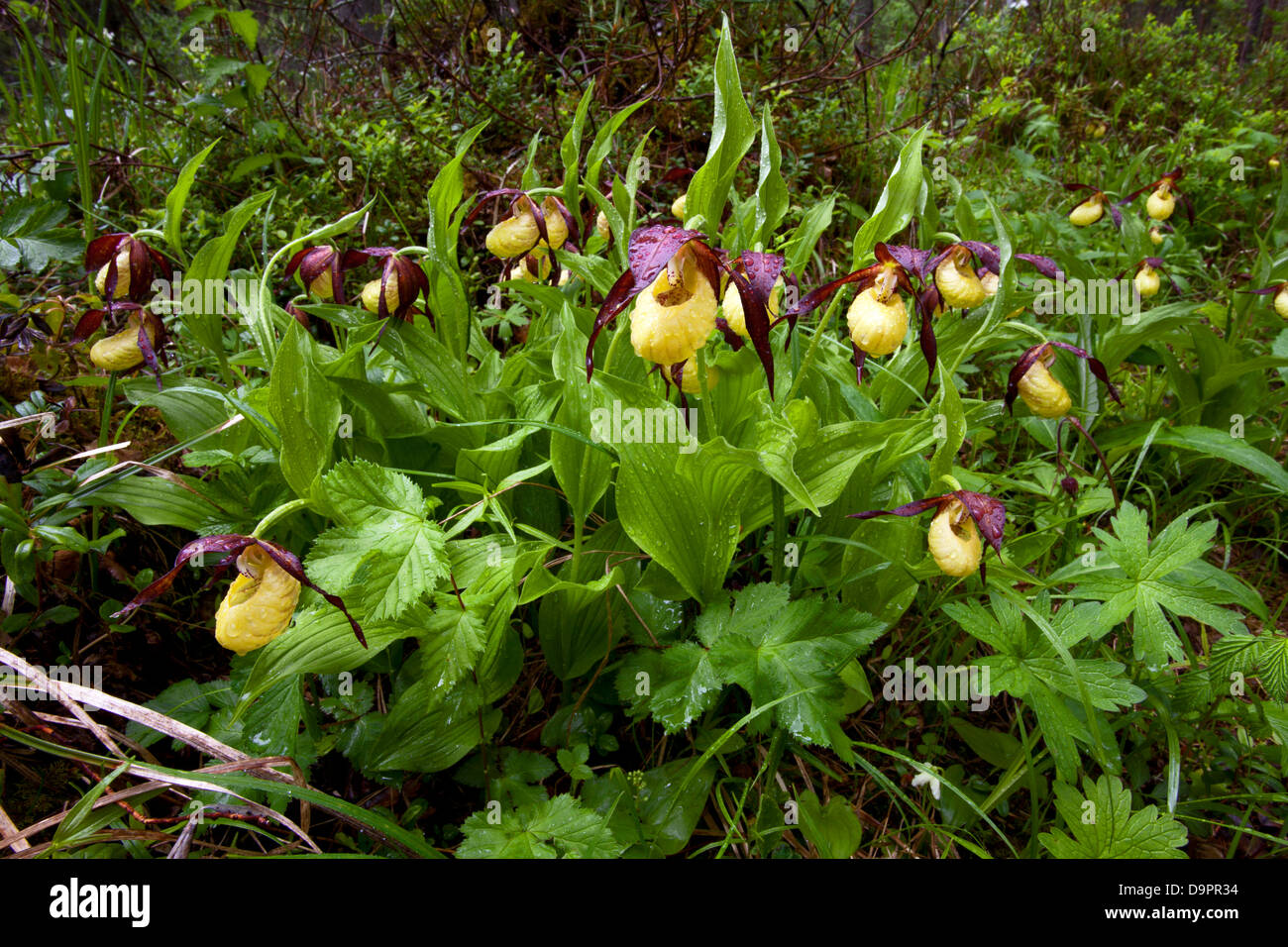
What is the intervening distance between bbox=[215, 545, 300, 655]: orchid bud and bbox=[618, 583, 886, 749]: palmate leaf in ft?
1.83

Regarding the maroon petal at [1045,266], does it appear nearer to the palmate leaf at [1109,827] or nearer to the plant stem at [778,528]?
the plant stem at [778,528]

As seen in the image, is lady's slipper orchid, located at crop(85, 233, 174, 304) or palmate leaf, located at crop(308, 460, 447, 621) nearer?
palmate leaf, located at crop(308, 460, 447, 621)

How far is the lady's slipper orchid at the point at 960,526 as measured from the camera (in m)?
1.04

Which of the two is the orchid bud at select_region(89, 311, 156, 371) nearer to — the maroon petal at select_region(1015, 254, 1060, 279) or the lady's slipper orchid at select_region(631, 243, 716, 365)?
the lady's slipper orchid at select_region(631, 243, 716, 365)

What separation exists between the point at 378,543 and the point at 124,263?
940 mm

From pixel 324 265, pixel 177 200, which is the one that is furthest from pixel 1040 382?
pixel 177 200

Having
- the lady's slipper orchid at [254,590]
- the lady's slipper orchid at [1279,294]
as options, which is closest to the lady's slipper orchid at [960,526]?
the lady's slipper orchid at [254,590]

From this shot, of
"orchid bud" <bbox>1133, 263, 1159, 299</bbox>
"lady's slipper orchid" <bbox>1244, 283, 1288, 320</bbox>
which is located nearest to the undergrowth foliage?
"lady's slipper orchid" <bbox>1244, 283, 1288, 320</bbox>

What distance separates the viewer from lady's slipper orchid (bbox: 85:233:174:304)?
139 centimetres

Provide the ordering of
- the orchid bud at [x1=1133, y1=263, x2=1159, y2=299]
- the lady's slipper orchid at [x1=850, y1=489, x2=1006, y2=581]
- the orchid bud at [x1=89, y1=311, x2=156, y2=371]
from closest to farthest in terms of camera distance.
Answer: the lady's slipper orchid at [x1=850, y1=489, x2=1006, y2=581] < the orchid bud at [x1=89, y1=311, x2=156, y2=371] < the orchid bud at [x1=1133, y1=263, x2=1159, y2=299]

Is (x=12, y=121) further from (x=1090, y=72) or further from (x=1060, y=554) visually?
(x=1090, y=72)

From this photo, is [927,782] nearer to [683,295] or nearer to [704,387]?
[704,387]

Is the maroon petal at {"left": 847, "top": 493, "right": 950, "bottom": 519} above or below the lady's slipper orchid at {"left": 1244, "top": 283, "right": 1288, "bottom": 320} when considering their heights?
below
